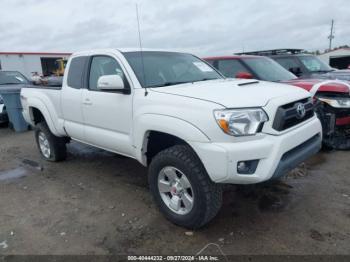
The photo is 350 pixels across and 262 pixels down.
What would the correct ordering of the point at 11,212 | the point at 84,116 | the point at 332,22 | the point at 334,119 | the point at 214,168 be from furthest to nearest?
the point at 332,22, the point at 334,119, the point at 84,116, the point at 11,212, the point at 214,168

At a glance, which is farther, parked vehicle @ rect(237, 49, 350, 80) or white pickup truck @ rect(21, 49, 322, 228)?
Answer: parked vehicle @ rect(237, 49, 350, 80)

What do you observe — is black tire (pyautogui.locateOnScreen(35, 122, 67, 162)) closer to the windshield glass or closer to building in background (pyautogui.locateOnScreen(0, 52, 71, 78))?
the windshield glass

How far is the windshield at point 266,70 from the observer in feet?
21.3

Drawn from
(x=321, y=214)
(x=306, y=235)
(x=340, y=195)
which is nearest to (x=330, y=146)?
(x=340, y=195)

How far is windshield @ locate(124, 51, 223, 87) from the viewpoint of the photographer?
3721 millimetres

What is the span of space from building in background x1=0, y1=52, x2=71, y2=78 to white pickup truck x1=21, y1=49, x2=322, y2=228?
26.3 m

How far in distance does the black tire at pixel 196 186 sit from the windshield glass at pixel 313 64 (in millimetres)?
6533

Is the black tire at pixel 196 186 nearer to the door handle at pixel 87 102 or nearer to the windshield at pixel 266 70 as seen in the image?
the door handle at pixel 87 102

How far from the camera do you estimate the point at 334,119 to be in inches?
207

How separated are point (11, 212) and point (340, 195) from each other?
4065 mm

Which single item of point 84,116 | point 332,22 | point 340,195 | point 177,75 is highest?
point 332,22

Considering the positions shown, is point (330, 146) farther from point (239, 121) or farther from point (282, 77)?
point (239, 121)

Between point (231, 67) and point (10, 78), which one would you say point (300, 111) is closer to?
point (231, 67)

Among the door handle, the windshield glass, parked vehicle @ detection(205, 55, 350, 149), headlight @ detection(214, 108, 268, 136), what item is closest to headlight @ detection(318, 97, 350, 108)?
parked vehicle @ detection(205, 55, 350, 149)
